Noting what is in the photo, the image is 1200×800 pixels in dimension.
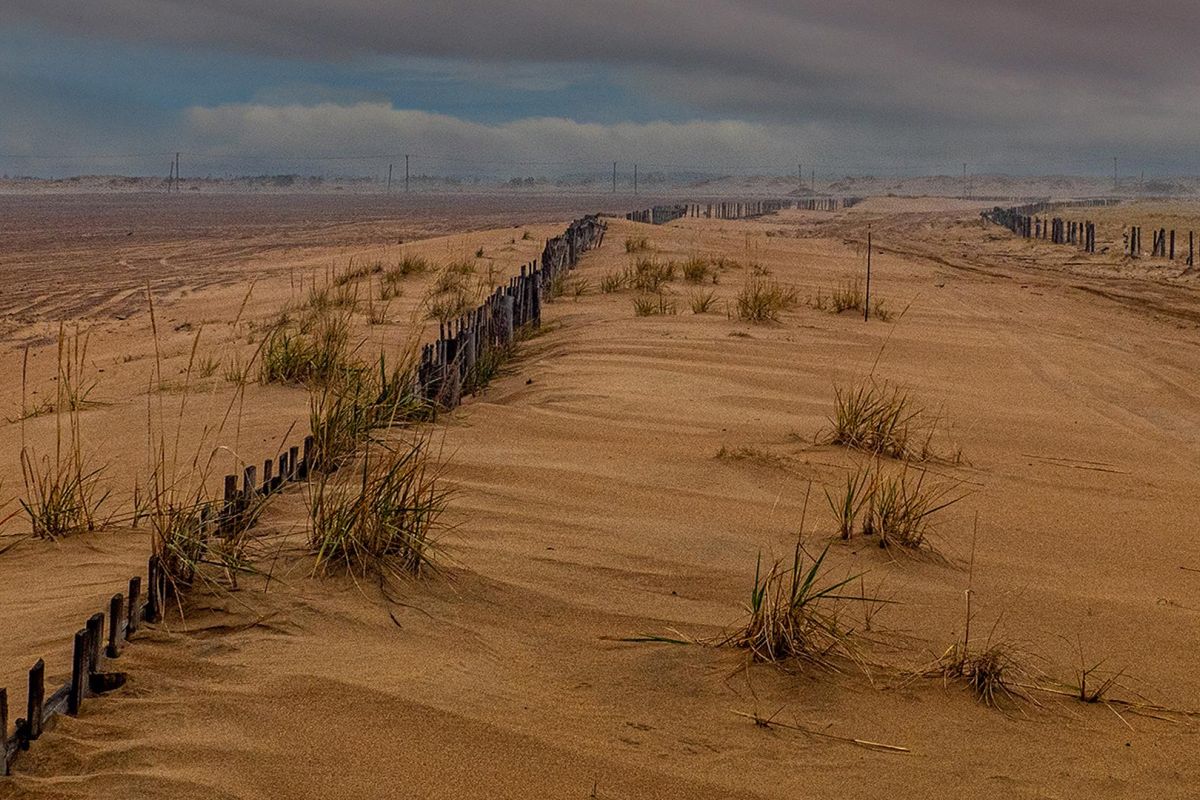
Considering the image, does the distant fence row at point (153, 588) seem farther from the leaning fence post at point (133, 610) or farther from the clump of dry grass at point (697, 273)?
the clump of dry grass at point (697, 273)

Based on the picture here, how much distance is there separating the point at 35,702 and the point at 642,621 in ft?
5.18

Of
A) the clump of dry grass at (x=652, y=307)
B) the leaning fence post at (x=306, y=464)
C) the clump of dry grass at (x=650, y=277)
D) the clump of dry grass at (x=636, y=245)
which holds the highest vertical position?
the clump of dry grass at (x=636, y=245)

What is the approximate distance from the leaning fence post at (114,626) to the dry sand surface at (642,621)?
0.04m

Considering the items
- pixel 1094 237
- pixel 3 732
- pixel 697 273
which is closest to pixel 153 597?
pixel 3 732

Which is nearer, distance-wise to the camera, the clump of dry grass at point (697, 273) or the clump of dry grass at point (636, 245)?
the clump of dry grass at point (697, 273)

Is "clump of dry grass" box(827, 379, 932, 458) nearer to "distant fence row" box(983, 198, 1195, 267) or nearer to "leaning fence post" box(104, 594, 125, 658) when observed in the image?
"leaning fence post" box(104, 594, 125, 658)

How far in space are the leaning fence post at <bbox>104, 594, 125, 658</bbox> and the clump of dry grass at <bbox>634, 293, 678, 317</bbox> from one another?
7.96m

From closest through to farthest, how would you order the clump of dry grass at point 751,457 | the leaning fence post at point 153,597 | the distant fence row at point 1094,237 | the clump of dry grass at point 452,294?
1. the leaning fence post at point 153,597
2. the clump of dry grass at point 751,457
3. the clump of dry grass at point 452,294
4. the distant fence row at point 1094,237

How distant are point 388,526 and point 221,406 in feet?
11.1

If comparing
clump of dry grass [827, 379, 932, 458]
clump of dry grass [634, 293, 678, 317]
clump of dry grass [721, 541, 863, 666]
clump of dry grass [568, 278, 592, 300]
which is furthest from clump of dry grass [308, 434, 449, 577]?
clump of dry grass [568, 278, 592, 300]

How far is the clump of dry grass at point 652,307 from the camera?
10.5 m

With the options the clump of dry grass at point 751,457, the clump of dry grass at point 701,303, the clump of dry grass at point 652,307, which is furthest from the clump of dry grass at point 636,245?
the clump of dry grass at point 751,457

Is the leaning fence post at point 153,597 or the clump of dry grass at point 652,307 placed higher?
the clump of dry grass at point 652,307

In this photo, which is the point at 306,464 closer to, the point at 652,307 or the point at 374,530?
the point at 374,530
